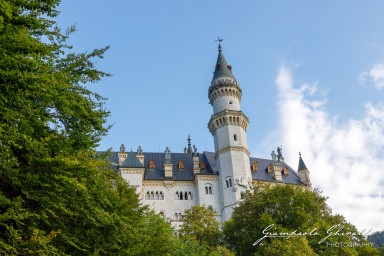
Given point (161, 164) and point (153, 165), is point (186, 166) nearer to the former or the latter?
point (161, 164)

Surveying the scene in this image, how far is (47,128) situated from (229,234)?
27.6 m

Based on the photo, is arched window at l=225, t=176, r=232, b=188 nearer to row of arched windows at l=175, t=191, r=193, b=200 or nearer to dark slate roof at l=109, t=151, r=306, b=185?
dark slate roof at l=109, t=151, r=306, b=185

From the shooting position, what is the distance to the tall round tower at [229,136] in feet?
172

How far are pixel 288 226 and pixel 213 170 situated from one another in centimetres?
2374

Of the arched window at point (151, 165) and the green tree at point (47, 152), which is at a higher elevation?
the arched window at point (151, 165)

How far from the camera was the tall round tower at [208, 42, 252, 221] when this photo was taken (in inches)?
2066

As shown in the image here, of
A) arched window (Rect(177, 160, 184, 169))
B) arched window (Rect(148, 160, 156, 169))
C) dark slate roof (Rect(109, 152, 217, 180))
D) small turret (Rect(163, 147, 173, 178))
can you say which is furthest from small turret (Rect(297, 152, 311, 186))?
arched window (Rect(148, 160, 156, 169))

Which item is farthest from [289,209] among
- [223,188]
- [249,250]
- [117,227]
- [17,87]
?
[17,87]

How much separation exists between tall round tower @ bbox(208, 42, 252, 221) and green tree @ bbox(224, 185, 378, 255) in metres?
14.0

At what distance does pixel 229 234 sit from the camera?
36.7m

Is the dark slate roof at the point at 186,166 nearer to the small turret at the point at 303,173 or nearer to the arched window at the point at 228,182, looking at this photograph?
the small turret at the point at 303,173

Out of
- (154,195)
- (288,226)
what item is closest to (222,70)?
(154,195)

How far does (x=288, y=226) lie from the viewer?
33.8 metres

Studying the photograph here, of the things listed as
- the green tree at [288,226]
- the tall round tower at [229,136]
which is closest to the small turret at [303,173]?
the tall round tower at [229,136]
